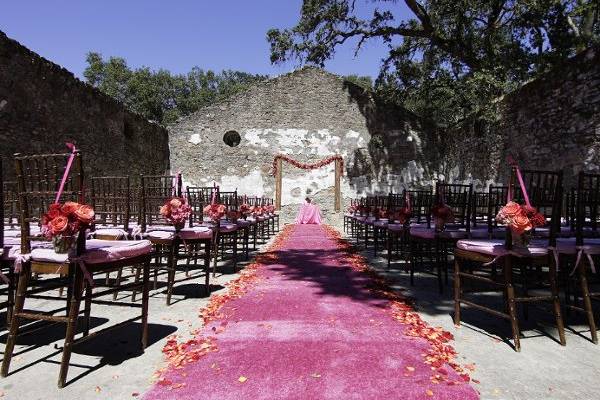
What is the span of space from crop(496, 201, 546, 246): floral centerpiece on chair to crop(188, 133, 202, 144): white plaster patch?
14.3 m

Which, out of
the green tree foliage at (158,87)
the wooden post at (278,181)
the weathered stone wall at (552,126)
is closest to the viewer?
the weathered stone wall at (552,126)

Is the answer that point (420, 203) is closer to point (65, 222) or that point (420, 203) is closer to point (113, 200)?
point (113, 200)

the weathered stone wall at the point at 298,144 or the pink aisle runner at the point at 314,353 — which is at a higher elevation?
the weathered stone wall at the point at 298,144

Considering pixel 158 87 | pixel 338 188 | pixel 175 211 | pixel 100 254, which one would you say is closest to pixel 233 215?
pixel 175 211

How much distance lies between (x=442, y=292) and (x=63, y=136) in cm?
771

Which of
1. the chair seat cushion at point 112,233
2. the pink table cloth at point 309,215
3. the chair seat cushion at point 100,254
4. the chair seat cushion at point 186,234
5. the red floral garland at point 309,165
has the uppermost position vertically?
the red floral garland at point 309,165

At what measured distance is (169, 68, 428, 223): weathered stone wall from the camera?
15.9 metres

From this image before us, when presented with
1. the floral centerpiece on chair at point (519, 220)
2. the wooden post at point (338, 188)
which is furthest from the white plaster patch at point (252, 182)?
the floral centerpiece on chair at point (519, 220)

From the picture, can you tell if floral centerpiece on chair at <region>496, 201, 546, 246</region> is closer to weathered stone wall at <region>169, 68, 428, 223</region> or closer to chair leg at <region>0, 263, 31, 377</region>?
chair leg at <region>0, 263, 31, 377</region>

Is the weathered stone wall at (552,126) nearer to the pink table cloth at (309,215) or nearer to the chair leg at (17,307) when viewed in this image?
the pink table cloth at (309,215)

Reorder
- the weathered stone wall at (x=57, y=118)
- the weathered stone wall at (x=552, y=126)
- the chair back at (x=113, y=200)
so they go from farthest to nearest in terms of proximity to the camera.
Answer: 1. the weathered stone wall at (x=552, y=126)
2. the weathered stone wall at (x=57, y=118)
3. the chair back at (x=113, y=200)

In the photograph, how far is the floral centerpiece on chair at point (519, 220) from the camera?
264 centimetres

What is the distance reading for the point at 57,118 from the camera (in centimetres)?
825

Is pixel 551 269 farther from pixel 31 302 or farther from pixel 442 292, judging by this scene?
pixel 31 302
